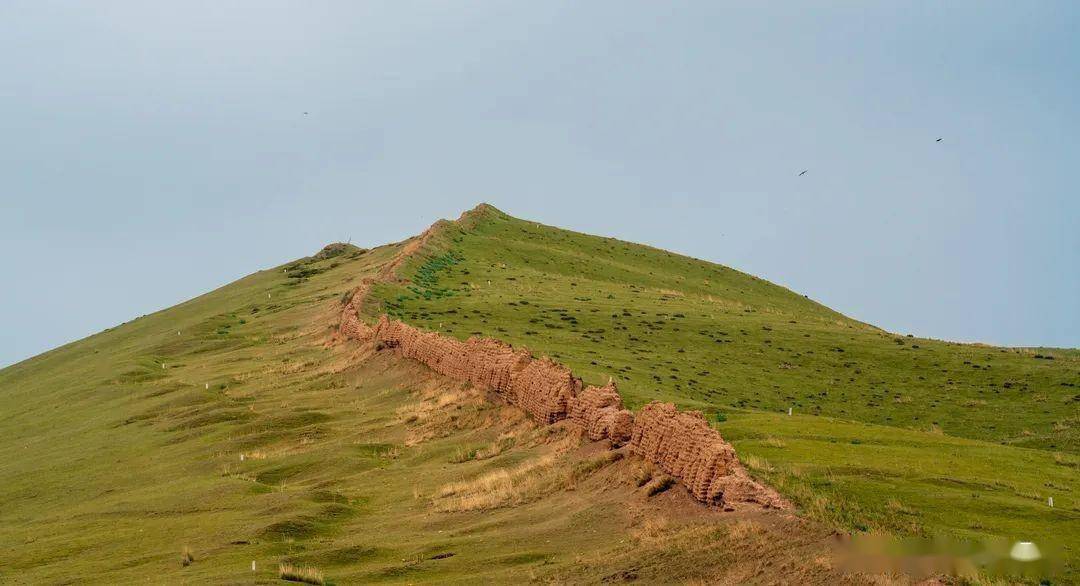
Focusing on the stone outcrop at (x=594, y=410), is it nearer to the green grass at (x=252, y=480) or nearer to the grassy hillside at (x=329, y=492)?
the grassy hillside at (x=329, y=492)

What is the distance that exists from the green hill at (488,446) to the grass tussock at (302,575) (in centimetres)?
30

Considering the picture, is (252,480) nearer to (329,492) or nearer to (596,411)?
(329,492)

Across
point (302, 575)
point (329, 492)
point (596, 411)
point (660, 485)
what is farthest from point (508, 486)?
point (329, 492)

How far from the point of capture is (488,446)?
27766 mm

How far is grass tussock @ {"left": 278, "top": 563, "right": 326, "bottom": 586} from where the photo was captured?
1833 cm

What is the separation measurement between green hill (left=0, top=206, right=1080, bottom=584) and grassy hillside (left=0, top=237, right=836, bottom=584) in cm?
9

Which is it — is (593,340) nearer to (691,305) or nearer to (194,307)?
(691,305)

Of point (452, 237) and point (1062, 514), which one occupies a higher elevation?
point (452, 237)

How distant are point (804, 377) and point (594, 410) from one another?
24.5 metres

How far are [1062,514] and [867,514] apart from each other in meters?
2.95

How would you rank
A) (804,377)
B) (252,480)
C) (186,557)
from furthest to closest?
(804,377), (252,480), (186,557)

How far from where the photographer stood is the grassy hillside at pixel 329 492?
56.9ft

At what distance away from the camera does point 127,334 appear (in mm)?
76125

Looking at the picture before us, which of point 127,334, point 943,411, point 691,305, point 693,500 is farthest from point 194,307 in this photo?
point 693,500
